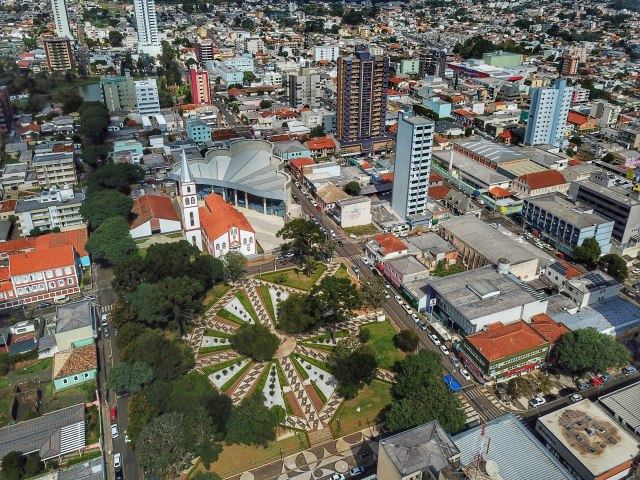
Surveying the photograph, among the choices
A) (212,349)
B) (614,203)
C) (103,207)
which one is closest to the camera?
(212,349)

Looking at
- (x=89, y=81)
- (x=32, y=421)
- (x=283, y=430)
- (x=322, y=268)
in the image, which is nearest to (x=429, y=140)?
(x=322, y=268)

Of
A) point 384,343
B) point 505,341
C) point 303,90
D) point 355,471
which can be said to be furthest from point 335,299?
point 303,90

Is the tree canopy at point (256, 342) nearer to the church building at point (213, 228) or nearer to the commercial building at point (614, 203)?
the church building at point (213, 228)

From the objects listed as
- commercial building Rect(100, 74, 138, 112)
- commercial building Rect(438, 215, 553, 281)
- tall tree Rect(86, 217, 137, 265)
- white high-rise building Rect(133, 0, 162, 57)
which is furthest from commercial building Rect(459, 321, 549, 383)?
white high-rise building Rect(133, 0, 162, 57)

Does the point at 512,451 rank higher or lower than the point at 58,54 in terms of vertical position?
lower

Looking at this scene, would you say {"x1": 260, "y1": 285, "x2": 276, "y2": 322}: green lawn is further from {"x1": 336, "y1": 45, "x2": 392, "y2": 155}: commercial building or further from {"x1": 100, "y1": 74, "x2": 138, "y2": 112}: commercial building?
{"x1": 100, "y1": 74, "x2": 138, "y2": 112}: commercial building

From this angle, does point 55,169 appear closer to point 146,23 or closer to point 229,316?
point 229,316

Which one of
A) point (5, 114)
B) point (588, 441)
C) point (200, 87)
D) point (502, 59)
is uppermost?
point (502, 59)
